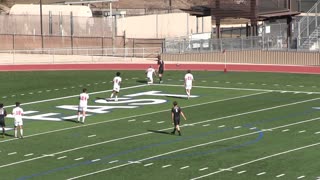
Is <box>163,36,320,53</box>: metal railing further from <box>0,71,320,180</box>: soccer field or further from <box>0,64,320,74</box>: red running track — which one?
<box>0,71,320,180</box>: soccer field

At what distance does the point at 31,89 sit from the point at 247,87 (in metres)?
12.1

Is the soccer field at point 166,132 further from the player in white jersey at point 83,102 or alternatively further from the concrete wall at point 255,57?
the concrete wall at point 255,57

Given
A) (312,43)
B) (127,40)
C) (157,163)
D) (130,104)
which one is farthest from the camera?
(127,40)

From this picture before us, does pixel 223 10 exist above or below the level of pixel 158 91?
above

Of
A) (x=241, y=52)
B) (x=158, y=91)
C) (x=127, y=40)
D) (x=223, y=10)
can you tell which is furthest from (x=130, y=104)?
(x=127, y=40)

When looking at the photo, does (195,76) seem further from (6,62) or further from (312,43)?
(6,62)

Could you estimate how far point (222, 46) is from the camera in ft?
219

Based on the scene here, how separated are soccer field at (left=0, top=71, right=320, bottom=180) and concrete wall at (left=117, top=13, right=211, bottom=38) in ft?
113

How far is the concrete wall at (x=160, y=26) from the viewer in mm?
87562

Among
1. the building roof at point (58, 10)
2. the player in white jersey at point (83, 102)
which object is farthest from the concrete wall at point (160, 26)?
the player in white jersey at point (83, 102)

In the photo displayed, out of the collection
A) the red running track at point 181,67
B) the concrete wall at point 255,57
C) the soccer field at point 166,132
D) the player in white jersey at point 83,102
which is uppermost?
the concrete wall at point 255,57

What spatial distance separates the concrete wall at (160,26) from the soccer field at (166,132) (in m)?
34.5

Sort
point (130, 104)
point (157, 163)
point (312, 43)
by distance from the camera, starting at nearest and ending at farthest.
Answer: point (157, 163)
point (130, 104)
point (312, 43)

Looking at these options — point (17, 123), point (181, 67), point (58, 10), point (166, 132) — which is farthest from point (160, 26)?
point (17, 123)
